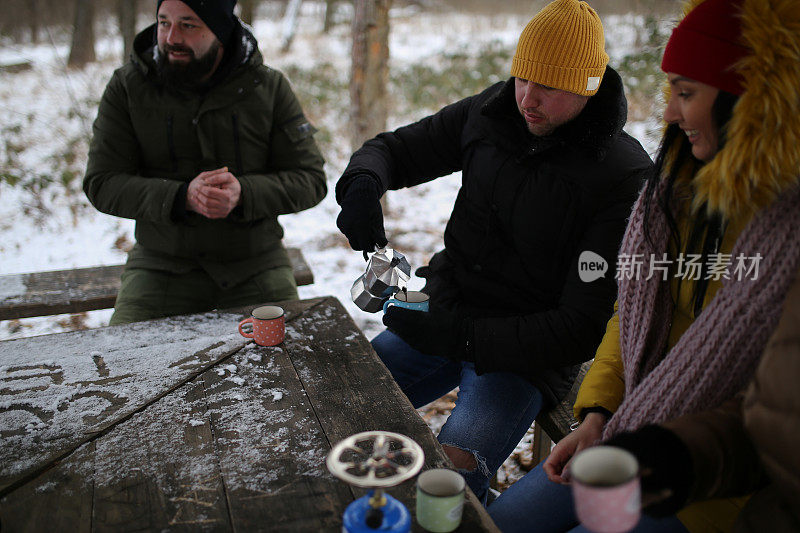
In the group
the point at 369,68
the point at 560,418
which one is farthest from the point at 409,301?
the point at 369,68

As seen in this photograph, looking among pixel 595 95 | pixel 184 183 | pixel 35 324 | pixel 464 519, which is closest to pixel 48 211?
pixel 35 324

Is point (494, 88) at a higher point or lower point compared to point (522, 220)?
higher

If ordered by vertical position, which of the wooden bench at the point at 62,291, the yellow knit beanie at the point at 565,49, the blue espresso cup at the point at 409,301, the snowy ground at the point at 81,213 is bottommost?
the snowy ground at the point at 81,213

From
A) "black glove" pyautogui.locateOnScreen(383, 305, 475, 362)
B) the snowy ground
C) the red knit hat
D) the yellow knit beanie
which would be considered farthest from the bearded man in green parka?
the red knit hat

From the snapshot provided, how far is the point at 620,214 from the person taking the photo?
2.10 meters

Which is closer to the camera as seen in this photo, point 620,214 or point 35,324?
point 620,214

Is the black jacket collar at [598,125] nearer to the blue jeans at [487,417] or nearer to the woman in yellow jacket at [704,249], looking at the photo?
the woman in yellow jacket at [704,249]

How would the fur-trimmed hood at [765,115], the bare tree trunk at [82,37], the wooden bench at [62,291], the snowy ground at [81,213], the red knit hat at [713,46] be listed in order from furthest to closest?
the bare tree trunk at [82,37], the snowy ground at [81,213], the wooden bench at [62,291], the red knit hat at [713,46], the fur-trimmed hood at [765,115]

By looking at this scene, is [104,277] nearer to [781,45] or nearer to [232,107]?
[232,107]

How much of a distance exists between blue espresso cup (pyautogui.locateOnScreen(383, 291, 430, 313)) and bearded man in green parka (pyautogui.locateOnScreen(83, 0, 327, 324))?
1010 millimetres

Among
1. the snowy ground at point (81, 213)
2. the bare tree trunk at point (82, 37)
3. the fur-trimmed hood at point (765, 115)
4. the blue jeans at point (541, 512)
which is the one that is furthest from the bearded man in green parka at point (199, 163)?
the bare tree trunk at point (82, 37)

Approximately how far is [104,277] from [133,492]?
206cm

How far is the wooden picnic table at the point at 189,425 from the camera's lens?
53.8 inches

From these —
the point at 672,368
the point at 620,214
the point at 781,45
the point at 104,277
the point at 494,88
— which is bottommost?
the point at 104,277
